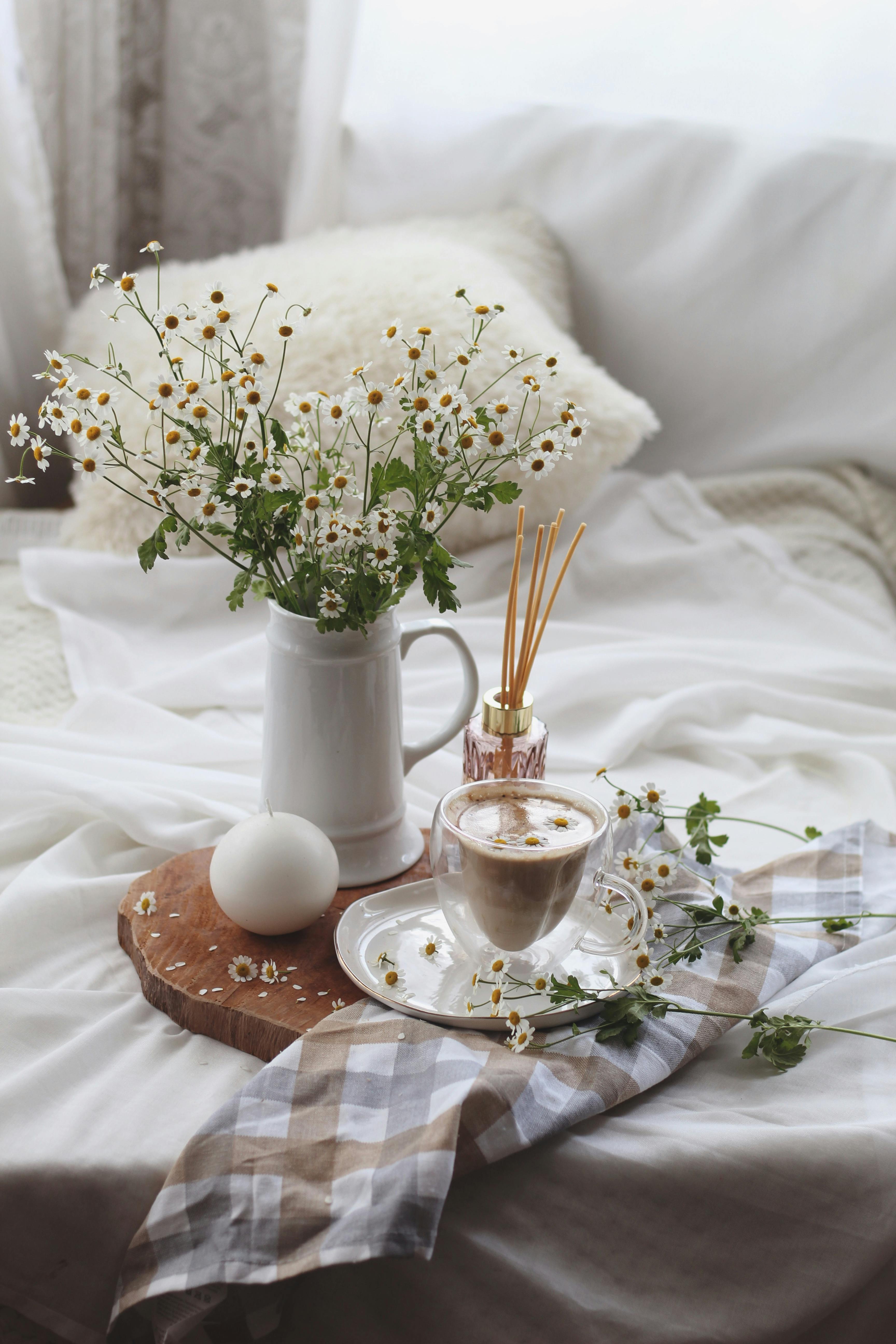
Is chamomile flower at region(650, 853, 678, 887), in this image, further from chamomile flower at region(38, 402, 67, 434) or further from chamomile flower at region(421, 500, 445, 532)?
chamomile flower at region(38, 402, 67, 434)

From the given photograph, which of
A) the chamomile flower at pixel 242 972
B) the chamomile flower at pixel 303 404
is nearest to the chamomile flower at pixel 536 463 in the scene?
the chamomile flower at pixel 303 404

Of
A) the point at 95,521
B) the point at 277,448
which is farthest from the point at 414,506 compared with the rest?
the point at 95,521

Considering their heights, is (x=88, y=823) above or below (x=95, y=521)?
below

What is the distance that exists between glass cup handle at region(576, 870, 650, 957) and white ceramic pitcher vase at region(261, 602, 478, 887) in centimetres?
15

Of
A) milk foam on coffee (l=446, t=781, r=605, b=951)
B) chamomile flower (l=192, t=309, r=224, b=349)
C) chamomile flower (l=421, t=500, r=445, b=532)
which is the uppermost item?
chamomile flower (l=192, t=309, r=224, b=349)

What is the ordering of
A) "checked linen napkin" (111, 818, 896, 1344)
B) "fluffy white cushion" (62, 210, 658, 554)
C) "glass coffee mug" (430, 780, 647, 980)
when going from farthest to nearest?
"fluffy white cushion" (62, 210, 658, 554) → "glass coffee mug" (430, 780, 647, 980) → "checked linen napkin" (111, 818, 896, 1344)

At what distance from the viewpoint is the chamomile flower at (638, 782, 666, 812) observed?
746 mm

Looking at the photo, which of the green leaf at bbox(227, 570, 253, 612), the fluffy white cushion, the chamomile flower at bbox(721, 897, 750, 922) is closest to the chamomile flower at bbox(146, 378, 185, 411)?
the green leaf at bbox(227, 570, 253, 612)

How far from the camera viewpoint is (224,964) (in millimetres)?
672

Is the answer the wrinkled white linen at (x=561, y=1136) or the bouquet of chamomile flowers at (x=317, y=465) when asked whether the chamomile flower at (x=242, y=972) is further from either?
the bouquet of chamomile flowers at (x=317, y=465)

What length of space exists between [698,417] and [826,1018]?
1263mm

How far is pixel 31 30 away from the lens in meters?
1.63

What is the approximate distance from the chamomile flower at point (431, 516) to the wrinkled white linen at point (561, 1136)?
29 cm

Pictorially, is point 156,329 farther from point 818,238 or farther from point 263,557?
point 818,238
